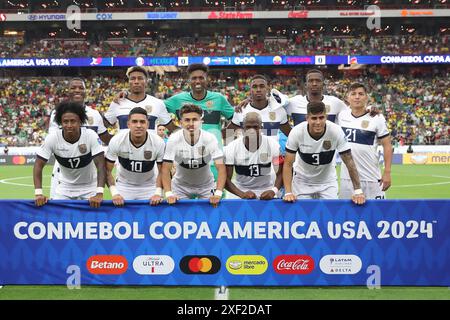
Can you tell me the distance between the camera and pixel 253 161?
623 centimetres

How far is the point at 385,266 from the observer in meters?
5.36

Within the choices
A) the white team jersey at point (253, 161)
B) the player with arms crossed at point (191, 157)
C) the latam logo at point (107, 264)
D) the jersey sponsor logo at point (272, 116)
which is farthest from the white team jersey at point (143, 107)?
the latam logo at point (107, 264)

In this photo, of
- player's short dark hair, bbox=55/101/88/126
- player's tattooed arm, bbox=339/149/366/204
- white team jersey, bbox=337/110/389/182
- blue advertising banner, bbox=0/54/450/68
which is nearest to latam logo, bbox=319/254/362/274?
player's tattooed arm, bbox=339/149/366/204

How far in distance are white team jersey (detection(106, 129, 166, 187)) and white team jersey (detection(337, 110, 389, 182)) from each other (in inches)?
108

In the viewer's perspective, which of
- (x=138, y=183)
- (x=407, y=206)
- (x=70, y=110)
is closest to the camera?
(x=407, y=206)

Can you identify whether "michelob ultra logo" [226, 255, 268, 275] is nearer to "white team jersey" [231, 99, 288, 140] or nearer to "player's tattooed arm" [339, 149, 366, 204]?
"player's tattooed arm" [339, 149, 366, 204]

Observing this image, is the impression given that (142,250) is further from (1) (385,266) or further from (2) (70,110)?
(1) (385,266)

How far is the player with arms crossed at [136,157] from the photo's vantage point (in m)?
5.85

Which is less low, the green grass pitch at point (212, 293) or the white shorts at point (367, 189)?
the white shorts at point (367, 189)

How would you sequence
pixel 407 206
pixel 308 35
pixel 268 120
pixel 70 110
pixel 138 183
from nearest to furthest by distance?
pixel 407 206 → pixel 70 110 → pixel 138 183 → pixel 268 120 → pixel 308 35

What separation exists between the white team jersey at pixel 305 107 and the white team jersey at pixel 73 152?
3024mm

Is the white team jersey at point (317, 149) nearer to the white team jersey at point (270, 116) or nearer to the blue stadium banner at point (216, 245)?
the blue stadium banner at point (216, 245)
